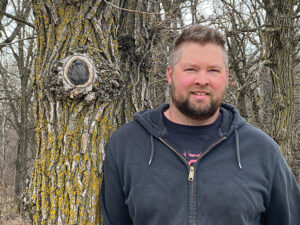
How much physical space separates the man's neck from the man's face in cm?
4

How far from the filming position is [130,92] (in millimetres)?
2352

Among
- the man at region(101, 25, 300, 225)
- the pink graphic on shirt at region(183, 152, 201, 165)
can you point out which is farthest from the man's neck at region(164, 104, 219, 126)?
the pink graphic on shirt at region(183, 152, 201, 165)

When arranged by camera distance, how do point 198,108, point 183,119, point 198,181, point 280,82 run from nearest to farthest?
point 198,181, point 198,108, point 183,119, point 280,82

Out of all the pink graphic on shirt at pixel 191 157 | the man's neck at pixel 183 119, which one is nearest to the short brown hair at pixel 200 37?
the man's neck at pixel 183 119

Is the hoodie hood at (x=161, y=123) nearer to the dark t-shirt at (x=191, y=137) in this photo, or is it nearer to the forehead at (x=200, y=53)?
the dark t-shirt at (x=191, y=137)

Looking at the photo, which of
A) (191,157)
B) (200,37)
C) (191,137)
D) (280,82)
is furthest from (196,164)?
(280,82)

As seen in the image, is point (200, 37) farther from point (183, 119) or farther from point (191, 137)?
point (191, 137)

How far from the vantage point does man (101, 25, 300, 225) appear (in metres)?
1.83

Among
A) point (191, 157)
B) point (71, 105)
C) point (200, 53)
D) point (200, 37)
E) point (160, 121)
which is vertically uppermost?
point (200, 37)

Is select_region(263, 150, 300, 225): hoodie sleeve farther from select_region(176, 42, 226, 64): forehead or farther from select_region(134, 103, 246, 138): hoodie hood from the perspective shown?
select_region(176, 42, 226, 64): forehead

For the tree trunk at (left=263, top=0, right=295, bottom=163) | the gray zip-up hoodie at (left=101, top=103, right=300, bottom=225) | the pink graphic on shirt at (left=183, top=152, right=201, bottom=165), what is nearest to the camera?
the gray zip-up hoodie at (left=101, top=103, right=300, bottom=225)

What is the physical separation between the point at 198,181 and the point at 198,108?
455mm

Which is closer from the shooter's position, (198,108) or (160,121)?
(198,108)

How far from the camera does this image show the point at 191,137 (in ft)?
6.63
